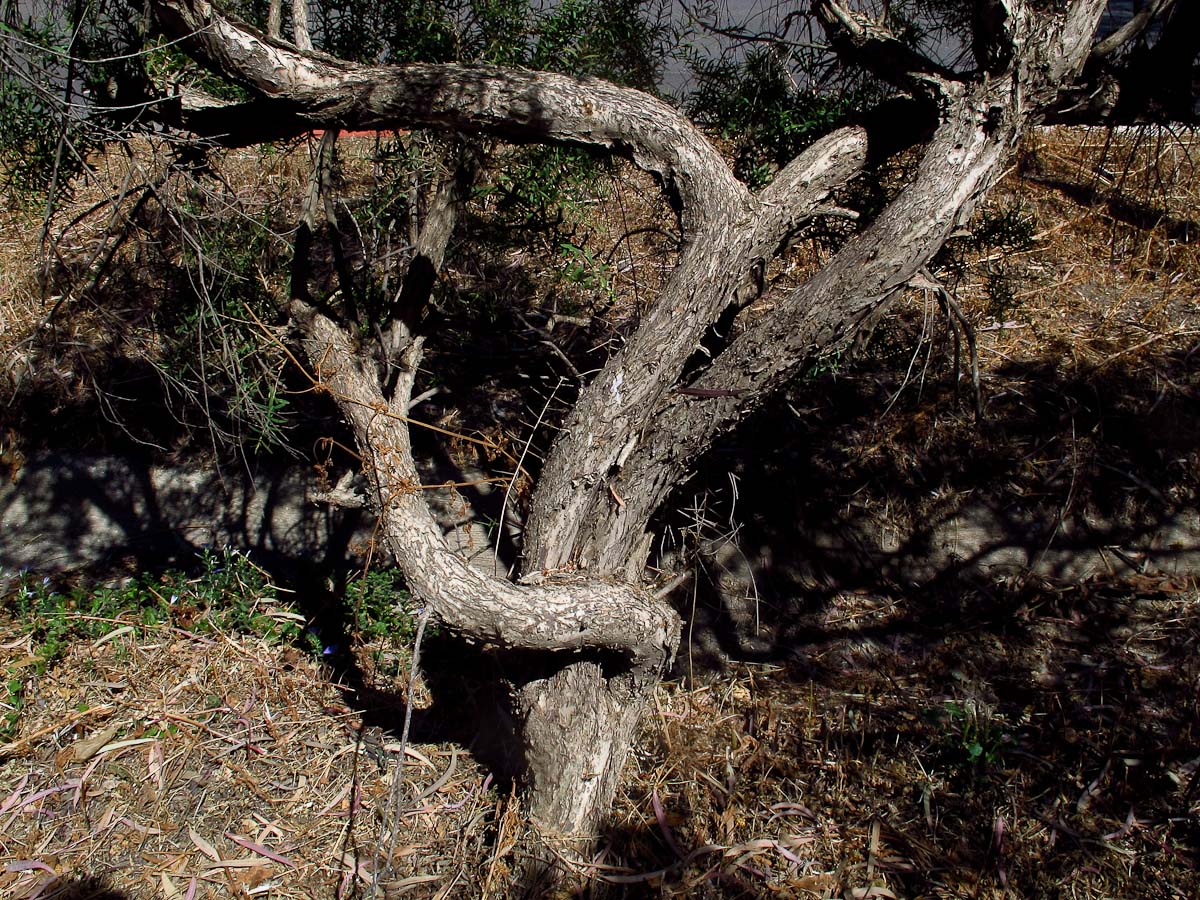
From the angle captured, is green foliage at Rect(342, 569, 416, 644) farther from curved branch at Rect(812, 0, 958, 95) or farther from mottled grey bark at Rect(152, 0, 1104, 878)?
curved branch at Rect(812, 0, 958, 95)

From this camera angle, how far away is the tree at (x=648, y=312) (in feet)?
10.7

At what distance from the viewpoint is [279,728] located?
4.27 metres

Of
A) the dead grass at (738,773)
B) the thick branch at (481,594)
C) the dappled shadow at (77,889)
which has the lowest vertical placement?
the dappled shadow at (77,889)

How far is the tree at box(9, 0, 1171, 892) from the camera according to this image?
327 centimetres

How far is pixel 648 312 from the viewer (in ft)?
11.4

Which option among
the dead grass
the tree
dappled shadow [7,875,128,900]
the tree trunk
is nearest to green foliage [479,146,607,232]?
the tree

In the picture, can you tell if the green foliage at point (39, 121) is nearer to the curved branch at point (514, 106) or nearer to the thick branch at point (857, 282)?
the curved branch at point (514, 106)

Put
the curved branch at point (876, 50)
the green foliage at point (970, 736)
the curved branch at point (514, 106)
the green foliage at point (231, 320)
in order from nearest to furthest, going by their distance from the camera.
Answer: the curved branch at point (514, 106) → the curved branch at point (876, 50) → the green foliage at point (970, 736) → the green foliage at point (231, 320)

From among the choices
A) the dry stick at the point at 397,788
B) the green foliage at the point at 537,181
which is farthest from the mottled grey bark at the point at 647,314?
the green foliage at the point at 537,181

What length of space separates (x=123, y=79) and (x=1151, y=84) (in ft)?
13.5

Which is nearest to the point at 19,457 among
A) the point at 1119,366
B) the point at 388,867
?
the point at 388,867

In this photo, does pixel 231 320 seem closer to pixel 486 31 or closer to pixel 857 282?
pixel 486 31

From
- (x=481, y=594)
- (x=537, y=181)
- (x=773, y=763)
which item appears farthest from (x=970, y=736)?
(x=537, y=181)

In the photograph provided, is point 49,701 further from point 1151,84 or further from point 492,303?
point 1151,84
